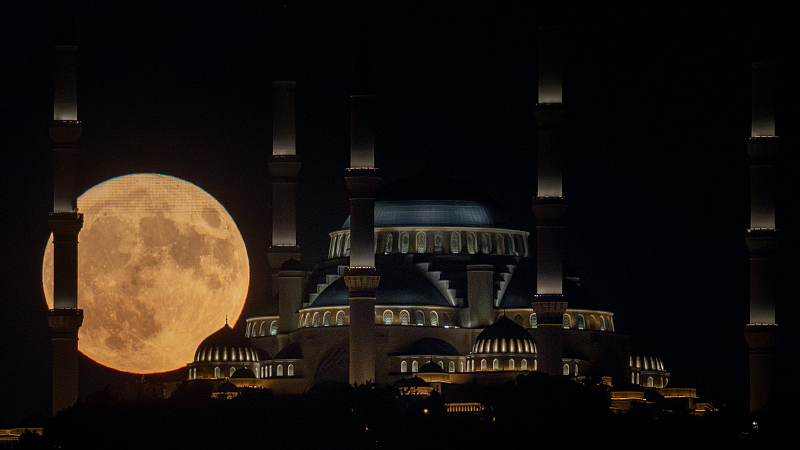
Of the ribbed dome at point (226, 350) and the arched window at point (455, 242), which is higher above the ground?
the arched window at point (455, 242)

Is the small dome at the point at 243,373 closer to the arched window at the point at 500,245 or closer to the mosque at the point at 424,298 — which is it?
the mosque at the point at 424,298

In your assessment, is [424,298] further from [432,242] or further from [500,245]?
[500,245]

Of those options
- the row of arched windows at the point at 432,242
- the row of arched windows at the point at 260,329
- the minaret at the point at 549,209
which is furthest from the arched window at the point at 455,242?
the minaret at the point at 549,209

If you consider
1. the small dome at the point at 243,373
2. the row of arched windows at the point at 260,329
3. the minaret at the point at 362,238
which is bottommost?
the small dome at the point at 243,373

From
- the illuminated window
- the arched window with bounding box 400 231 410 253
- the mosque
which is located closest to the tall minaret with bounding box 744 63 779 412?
the mosque

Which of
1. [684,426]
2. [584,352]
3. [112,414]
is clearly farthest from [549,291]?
[112,414]

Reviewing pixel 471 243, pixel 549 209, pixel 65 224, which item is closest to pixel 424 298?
pixel 471 243
